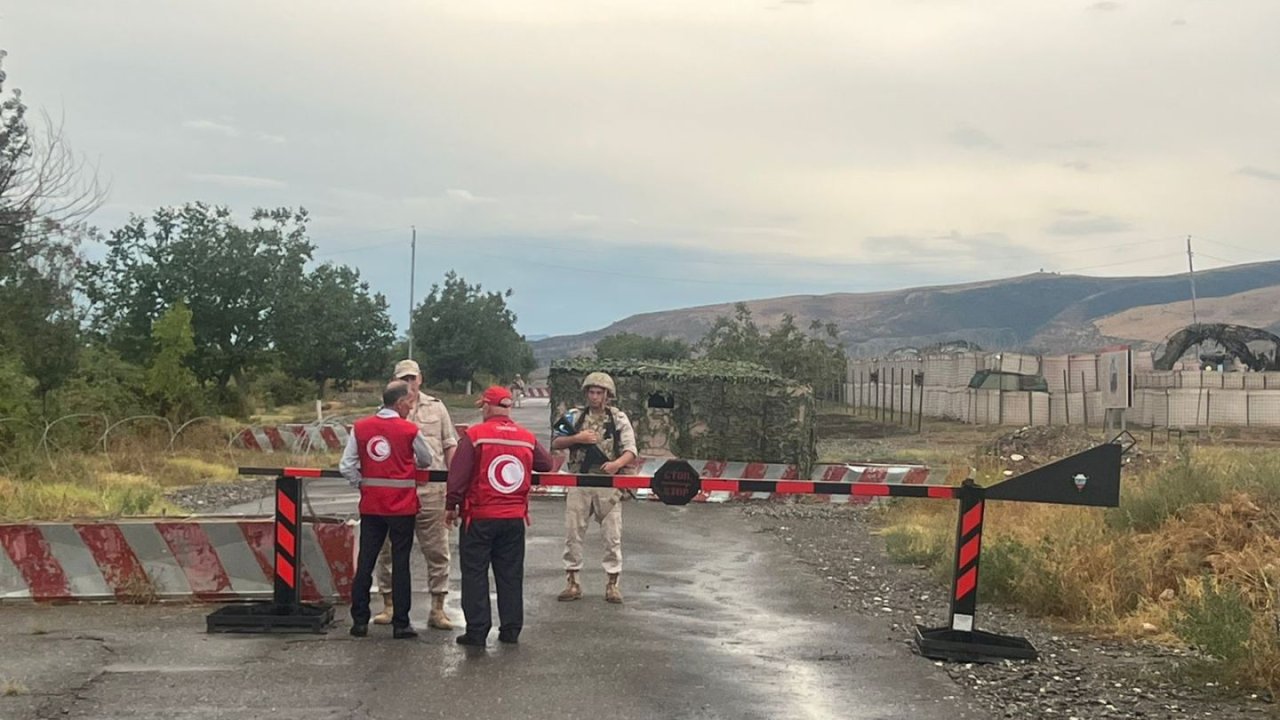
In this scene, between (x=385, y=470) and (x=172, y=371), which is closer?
(x=385, y=470)

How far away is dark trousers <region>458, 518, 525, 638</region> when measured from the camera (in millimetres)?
8383

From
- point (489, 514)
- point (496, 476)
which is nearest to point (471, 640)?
point (489, 514)

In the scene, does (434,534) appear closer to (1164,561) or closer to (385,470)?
(385,470)

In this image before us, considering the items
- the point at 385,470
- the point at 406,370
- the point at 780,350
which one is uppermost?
the point at 780,350

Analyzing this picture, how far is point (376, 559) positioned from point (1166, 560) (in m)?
6.50

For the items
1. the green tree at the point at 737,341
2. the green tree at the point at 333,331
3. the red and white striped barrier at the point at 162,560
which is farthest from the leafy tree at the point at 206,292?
the red and white striped barrier at the point at 162,560

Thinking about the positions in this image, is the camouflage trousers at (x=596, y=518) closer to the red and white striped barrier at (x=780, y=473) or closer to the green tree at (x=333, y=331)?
the red and white striped barrier at (x=780, y=473)

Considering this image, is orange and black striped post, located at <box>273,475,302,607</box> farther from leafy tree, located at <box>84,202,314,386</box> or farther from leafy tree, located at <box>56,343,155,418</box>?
leafy tree, located at <box>84,202,314,386</box>

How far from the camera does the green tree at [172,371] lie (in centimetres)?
3169

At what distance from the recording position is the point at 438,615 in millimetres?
9086

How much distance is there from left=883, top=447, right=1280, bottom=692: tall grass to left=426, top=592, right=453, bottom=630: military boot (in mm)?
4616

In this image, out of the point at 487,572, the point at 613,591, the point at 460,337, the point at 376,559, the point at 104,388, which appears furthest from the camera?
the point at 460,337

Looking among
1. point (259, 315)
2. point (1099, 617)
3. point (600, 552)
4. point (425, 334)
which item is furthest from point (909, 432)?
point (425, 334)

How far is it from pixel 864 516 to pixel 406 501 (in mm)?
11391
